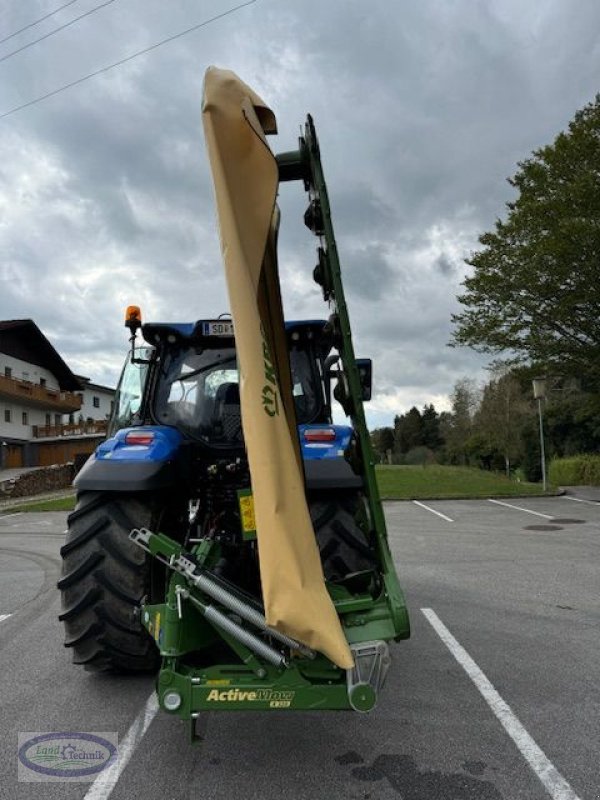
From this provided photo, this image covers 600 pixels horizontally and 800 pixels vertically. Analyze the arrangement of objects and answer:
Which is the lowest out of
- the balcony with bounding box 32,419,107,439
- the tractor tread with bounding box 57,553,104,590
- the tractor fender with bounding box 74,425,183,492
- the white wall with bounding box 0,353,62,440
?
the tractor tread with bounding box 57,553,104,590

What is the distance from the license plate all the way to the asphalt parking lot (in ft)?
7.94

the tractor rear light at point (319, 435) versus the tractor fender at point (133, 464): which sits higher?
the tractor rear light at point (319, 435)

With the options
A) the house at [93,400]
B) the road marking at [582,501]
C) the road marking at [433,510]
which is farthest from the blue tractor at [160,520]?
the house at [93,400]

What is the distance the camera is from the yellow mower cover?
2418mm

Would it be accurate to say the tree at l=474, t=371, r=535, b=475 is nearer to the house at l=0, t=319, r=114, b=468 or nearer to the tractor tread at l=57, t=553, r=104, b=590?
the house at l=0, t=319, r=114, b=468

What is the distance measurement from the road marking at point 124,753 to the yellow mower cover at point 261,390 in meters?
1.29

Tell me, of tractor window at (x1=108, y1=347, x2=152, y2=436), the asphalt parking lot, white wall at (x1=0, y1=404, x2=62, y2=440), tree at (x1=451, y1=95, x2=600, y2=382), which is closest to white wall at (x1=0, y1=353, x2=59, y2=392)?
white wall at (x1=0, y1=404, x2=62, y2=440)

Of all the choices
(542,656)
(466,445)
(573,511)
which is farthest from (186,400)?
(466,445)

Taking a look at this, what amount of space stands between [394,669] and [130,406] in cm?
278

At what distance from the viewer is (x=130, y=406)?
4.99 m

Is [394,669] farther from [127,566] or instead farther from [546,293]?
[546,293]

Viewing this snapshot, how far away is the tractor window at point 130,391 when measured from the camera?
15.9ft

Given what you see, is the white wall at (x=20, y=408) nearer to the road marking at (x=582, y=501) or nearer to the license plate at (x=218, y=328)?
the road marking at (x=582, y=501)

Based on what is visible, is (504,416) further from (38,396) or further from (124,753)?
(124,753)
